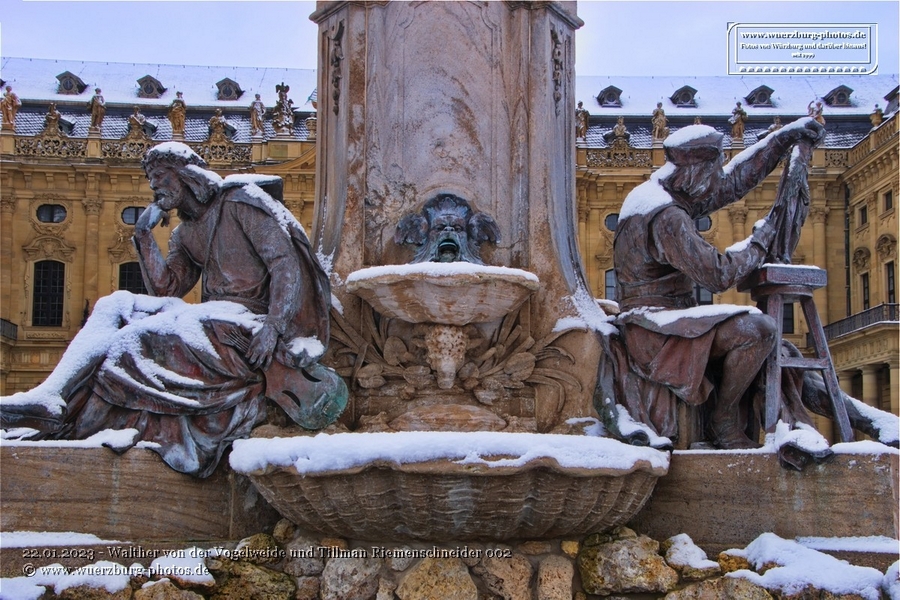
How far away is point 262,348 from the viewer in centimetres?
589

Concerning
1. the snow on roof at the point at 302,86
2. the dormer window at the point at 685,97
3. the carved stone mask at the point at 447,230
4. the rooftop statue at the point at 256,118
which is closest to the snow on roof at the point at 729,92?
the snow on roof at the point at 302,86

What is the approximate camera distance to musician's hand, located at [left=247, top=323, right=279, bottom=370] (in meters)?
5.89

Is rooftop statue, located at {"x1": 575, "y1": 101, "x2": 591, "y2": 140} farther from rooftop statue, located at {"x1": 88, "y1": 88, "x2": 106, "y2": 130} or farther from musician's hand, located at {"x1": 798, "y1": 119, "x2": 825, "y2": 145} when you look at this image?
musician's hand, located at {"x1": 798, "y1": 119, "x2": 825, "y2": 145}

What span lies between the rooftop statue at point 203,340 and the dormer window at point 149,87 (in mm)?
46388

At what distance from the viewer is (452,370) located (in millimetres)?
6316

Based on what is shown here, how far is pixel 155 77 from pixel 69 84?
3.63 metres

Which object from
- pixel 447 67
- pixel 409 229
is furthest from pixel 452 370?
pixel 447 67

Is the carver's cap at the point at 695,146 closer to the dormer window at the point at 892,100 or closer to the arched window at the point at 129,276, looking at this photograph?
the dormer window at the point at 892,100

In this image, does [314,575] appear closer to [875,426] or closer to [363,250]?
[363,250]

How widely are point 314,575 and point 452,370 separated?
1416 millimetres

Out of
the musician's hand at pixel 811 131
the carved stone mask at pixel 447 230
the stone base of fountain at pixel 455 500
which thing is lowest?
the stone base of fountain at pixel 455 500

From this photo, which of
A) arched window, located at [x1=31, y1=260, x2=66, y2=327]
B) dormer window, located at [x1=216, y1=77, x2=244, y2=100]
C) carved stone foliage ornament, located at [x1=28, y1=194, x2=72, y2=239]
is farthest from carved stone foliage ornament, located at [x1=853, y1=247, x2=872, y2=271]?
arched window, located at [x1=31, y1=260, x2=66, y2=327]

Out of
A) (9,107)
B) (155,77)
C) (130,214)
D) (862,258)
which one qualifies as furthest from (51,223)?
(862,258)

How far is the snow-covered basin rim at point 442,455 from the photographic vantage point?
4.79 meters
